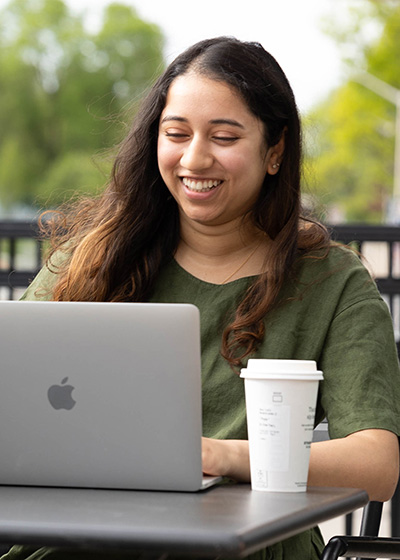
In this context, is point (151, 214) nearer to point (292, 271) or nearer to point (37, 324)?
point (292, 271)

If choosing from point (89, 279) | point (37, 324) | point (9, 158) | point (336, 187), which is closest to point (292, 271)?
point (89, 279)

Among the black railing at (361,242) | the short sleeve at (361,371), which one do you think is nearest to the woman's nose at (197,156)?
the short sleeve at (361,371)

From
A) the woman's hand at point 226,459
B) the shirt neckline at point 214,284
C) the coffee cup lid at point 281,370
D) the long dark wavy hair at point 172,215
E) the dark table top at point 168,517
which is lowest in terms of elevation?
the dark table top at point 168,517

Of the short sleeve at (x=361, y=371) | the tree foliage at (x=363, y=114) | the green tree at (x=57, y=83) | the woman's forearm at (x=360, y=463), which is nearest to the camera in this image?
the woman's forearm at (x=360, y=463)

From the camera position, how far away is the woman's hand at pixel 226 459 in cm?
149

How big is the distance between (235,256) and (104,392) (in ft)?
2.88

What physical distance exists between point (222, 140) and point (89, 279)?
1.47 ft

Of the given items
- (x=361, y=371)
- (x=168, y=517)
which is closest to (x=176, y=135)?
(x=361, y=371)

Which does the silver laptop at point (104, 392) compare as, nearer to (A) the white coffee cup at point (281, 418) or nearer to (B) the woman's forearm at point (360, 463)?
(A) the white coffee cup at point (281, 418)

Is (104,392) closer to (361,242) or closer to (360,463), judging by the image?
(360,463)

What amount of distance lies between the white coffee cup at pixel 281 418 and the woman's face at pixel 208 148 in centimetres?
72

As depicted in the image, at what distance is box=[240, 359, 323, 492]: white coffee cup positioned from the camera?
138 cm

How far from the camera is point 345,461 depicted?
5.42 feet

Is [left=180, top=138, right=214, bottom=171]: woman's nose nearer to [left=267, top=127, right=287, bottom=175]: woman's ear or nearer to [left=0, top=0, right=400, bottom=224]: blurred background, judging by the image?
[left=267, top=127, right=287, bottom=175]: woman's ear
